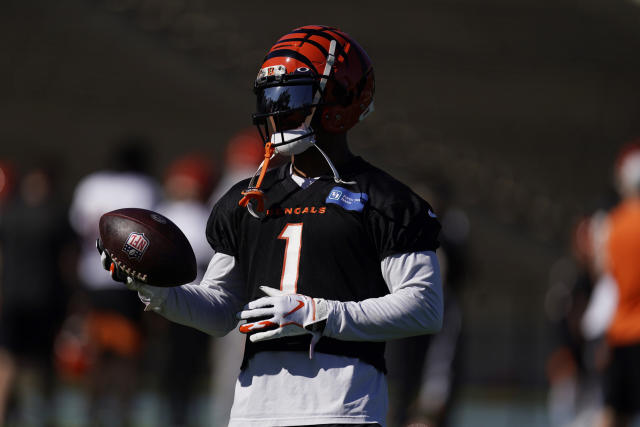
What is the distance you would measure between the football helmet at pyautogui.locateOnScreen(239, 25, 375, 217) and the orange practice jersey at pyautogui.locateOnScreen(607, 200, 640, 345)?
3.46 meters

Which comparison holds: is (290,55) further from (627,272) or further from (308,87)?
(627,272)

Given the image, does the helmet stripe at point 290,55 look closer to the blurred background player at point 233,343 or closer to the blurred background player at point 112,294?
the blurred background player at point 233,343

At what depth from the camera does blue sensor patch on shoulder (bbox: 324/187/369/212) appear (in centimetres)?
315

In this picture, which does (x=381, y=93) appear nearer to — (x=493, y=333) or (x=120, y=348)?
(x=493, y=333)

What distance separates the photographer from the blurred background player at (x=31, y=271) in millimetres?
7969

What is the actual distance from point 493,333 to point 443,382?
6757mm

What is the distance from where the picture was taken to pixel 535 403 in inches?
508

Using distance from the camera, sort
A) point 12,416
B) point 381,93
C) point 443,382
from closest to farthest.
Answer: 1. point 443,382
2. point 12,416
3. point 381,93

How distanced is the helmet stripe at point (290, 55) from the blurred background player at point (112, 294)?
4.60m

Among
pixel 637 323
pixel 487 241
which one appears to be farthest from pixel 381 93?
pixel 637 323

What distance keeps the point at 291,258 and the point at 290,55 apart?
56cm

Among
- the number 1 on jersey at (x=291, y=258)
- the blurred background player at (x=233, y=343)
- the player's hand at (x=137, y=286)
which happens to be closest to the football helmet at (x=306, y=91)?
the number 1 on jersey at (x=291, y=258)

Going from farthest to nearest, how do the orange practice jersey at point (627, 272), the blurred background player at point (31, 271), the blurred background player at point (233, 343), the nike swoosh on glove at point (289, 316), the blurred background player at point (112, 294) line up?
the blurred background player at point (31, 271), the blurred background player at point (112, 294), the blurred background player at point (233, 343), the orange practice jersey at point (627, 272), the nike swoosh on glove at point (289, 316)

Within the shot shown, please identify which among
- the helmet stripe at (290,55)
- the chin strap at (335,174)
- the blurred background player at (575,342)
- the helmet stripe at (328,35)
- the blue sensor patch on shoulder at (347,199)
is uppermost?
the helmet stripe at (328,35)
